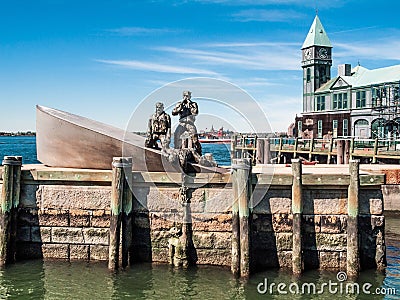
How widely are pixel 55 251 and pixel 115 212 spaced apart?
6.49ft

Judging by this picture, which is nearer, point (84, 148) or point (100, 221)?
point (100, 221)

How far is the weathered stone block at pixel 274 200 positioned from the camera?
9914 millimetres

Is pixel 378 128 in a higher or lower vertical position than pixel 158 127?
higher

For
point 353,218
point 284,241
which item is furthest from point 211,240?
point 353,218

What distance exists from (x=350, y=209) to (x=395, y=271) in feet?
6.57

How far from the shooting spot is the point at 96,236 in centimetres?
1046

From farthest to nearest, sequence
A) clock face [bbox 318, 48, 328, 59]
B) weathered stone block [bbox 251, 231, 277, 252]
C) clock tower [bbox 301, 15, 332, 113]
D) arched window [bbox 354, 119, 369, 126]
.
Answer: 1. clock face [bbox 318, 48, 328, 59]
2. clock tower [bbox 301, 15, 332, 113]
3. arched window [bbox 354, 119, 369, 126]
4. weathered stone block [bbox 251, 231, 277, 252]

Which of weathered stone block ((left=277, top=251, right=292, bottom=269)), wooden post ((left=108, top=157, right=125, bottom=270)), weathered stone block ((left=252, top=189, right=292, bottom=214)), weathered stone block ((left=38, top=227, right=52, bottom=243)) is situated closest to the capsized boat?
wooden post ((left=108, top=157, right=125, bottom=270))

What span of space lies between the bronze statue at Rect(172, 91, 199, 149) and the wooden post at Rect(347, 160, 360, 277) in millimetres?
3892

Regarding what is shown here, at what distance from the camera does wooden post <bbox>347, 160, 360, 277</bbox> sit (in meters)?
9.48

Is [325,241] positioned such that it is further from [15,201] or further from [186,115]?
[15,201]

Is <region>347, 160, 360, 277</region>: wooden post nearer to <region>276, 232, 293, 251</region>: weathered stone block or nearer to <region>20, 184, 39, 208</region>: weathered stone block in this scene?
<region>276, 232, 293, 251</region>: weathered stone block

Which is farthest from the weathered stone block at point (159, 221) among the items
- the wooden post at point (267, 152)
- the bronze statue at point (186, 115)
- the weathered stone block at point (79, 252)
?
the wooden post at point (267, 152)

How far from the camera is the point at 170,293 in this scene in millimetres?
9031
